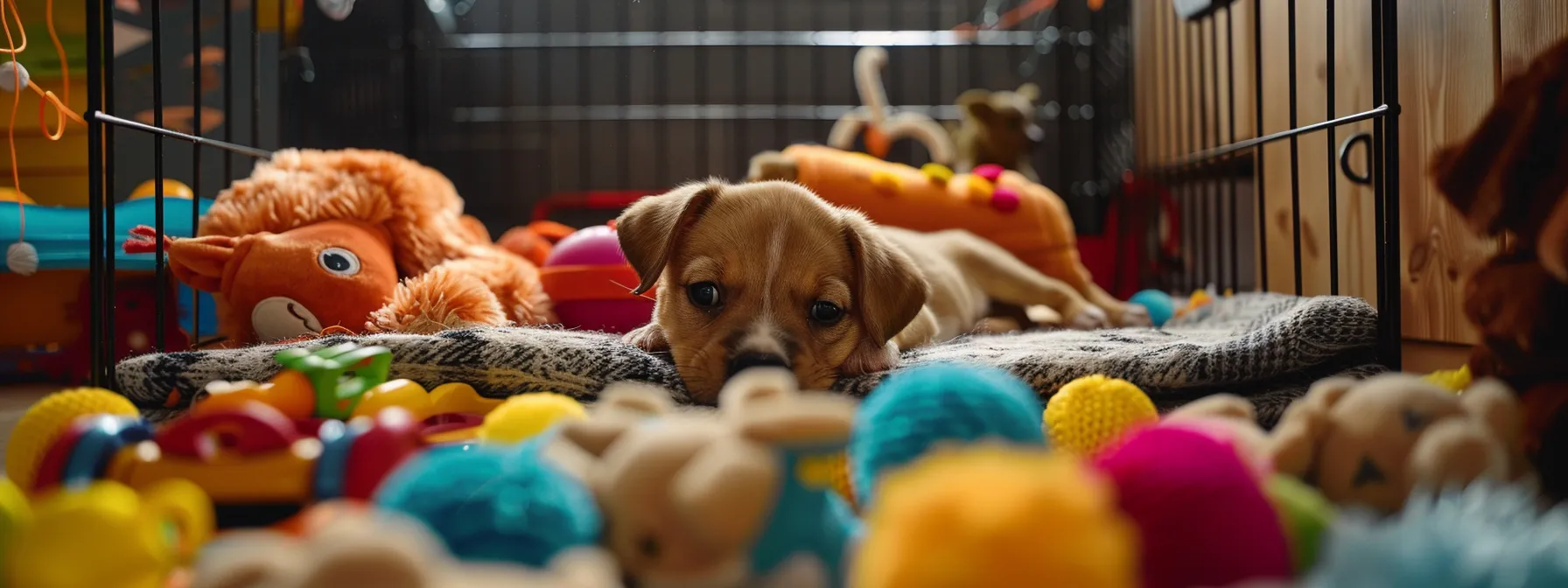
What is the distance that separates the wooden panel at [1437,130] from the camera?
1.97m

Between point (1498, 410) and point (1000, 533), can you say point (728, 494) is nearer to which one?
point (1000, 533)

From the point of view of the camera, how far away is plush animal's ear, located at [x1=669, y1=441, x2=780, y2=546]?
0.62 meters

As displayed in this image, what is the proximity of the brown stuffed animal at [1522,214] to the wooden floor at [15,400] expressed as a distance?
7.81 ft

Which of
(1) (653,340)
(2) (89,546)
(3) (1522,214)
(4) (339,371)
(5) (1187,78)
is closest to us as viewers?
(2) (89,546)

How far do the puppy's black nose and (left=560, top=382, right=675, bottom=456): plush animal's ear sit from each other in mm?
705

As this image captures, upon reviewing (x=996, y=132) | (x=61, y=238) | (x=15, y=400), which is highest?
(x=996, y=132)

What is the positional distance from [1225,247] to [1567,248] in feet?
9.81

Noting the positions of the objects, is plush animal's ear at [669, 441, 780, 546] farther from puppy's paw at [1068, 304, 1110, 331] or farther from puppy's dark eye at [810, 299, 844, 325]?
puppy's paw at [1068, 304, 1110, 331]

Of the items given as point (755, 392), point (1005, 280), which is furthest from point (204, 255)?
point (1005, 280)

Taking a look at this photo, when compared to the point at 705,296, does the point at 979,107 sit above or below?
above

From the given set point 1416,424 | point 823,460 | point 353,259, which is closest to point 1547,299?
point 1416,424

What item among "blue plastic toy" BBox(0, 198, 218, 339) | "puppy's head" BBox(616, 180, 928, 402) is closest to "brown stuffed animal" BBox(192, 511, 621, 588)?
"puppy's head" BBox(616, 180, 928, 402)

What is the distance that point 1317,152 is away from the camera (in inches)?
108

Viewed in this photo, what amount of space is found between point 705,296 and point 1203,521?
1.37 meters
